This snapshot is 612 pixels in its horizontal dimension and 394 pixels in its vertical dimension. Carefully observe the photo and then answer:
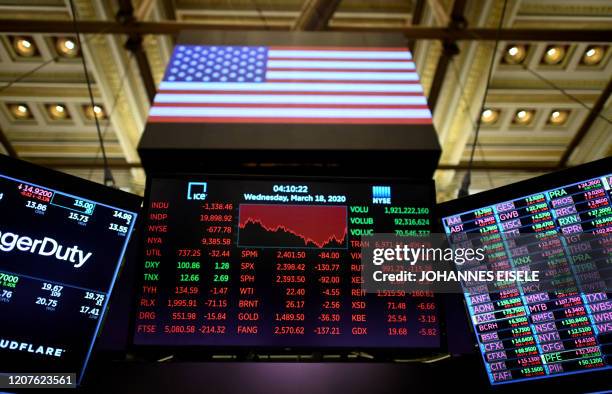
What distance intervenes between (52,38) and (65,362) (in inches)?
329

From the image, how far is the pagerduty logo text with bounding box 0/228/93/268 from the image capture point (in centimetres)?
248

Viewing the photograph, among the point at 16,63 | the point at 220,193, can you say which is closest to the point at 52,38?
the point at 16,63

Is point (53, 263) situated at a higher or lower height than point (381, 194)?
lower

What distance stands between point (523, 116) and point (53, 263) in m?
10.9

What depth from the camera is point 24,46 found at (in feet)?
30.0

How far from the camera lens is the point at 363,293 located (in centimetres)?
280

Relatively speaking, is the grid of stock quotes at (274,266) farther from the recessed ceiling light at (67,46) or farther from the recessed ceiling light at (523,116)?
the recessed ceiling light at (523,116)

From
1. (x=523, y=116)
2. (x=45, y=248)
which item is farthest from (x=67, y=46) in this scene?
(x=523, y=116)

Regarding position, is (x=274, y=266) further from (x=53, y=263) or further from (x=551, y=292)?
(x=551, y=292)

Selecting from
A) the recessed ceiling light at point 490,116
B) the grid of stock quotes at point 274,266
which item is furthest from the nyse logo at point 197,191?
the recessed ceiling light at point 490,116

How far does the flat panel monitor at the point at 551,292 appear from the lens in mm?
2510

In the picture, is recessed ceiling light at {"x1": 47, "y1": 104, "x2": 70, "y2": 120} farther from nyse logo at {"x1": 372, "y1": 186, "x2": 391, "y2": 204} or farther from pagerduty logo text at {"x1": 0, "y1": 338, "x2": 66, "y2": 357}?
nyse logo at {"x1": 372, "y1": 186, "x2": 391, "y2": 204}

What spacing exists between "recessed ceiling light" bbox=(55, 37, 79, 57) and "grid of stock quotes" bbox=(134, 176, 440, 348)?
7.33 m

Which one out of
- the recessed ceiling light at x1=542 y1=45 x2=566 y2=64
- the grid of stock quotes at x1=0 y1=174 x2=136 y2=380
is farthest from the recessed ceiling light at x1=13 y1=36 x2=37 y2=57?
the recessed ceiling light at x1=542 y1=45 x2=566 y2=64
